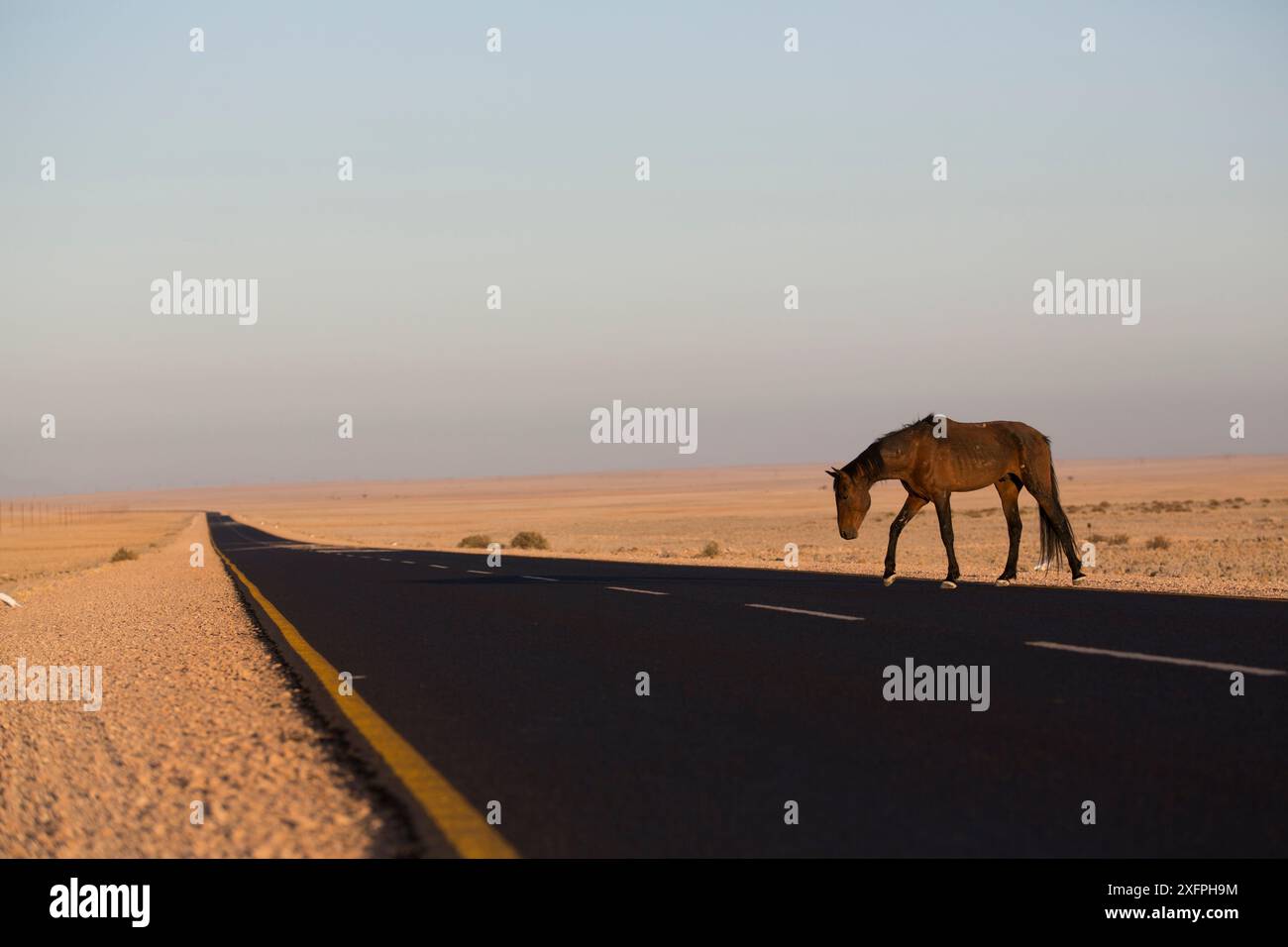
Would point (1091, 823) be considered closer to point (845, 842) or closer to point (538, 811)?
point (845, 842)

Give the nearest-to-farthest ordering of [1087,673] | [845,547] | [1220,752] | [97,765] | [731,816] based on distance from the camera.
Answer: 1. [731,816]
2. [1220,752]
3. [97,765]
4. [1087,673]
5. [845,547]

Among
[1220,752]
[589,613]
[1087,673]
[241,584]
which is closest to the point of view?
[1220,752]

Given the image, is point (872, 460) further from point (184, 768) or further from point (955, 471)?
point (184, 768)

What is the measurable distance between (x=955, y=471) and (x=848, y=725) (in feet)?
34.1

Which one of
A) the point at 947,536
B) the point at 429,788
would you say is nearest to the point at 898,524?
the point at 947,536

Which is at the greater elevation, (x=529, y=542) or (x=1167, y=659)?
(x=1167, y=659)

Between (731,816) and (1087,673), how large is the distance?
4.32 metres

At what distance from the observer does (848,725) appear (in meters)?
7.54

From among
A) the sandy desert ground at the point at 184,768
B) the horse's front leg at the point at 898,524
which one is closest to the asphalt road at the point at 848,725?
the sandy desert ground at the point at 184,768

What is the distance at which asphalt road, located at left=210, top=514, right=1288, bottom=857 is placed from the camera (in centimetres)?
532

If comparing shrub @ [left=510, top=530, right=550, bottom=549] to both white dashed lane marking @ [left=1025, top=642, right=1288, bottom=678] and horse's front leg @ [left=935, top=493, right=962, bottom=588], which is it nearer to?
horse's front leg @ [left=935, top=493, right=962, bottom=588]

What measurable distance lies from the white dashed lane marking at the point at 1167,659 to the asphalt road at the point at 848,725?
0.21 ft
